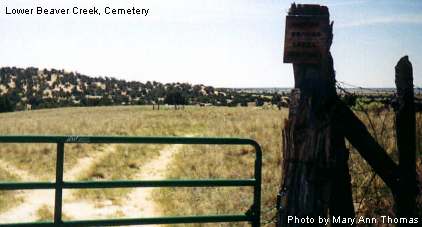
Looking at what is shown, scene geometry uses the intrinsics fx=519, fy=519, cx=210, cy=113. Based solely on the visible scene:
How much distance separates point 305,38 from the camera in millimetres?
4320

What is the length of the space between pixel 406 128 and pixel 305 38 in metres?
1.58

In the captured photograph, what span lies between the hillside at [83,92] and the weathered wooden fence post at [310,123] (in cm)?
6711

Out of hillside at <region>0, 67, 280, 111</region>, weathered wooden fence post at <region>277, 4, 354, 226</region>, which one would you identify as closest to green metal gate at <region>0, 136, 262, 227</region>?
weathered wooden fence post at <region>277, 4, 354, 226</region>

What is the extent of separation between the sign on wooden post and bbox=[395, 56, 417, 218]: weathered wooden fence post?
1.22 meters

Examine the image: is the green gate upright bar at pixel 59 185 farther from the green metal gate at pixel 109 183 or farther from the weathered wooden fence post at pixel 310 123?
the weathered wooden fence post at pixel 310 123

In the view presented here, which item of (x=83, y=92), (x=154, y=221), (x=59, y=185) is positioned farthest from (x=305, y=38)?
(x=83, y=92)

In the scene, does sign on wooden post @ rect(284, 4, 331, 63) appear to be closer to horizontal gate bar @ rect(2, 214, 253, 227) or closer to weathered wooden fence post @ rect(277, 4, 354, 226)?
weathered wooden fence post @ rect(277, 4, 354, 226)

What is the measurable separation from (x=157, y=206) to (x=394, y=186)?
6.03 m

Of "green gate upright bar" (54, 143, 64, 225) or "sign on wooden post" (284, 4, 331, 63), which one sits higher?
"sign on wooden post" (284, 4, 331, 63)

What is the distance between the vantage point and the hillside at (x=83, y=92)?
80250 mm

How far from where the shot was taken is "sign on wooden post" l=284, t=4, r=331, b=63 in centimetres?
432

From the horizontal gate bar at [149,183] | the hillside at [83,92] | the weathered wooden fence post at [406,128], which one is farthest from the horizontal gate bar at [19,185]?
the hillside at [83,92]

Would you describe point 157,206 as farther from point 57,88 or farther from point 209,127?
point 57,88

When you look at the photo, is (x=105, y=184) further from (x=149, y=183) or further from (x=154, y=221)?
(x=154, y=221)
